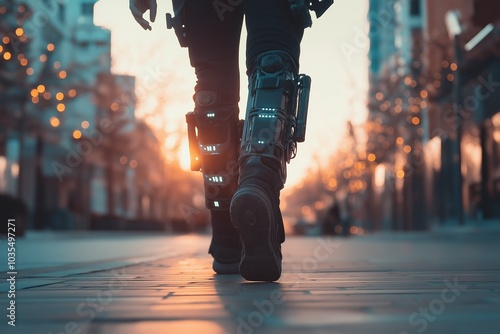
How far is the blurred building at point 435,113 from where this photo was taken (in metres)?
26.6

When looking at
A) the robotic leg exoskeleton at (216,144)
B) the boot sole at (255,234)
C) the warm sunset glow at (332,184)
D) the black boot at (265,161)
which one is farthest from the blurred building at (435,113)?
the boot sole at (255,234)

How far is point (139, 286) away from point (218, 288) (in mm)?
251

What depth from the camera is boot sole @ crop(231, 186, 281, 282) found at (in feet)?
8.94

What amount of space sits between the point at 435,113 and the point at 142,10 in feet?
116

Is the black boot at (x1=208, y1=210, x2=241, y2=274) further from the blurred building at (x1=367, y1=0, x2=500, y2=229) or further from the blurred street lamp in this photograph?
the blurred building at (x1=367, y1=0, x2=500, y2=229)

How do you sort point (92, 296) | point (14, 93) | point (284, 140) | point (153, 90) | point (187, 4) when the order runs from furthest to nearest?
point (153, 90) → point (14, 93) → point (187, 4) → point (284, 140) → point (92, 296)

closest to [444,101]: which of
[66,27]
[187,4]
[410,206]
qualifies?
[410,206]

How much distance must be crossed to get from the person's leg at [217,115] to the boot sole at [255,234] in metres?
0.68

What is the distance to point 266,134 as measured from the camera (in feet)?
9.77

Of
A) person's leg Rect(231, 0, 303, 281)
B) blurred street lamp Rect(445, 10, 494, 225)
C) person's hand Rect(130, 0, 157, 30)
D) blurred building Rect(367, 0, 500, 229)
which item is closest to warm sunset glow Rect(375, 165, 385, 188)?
blurred building Rect(367, 0, 500, 229)

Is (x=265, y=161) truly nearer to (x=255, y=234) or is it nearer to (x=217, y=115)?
(x=255, y=234)

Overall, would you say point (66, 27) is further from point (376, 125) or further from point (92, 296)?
point (92, 296)

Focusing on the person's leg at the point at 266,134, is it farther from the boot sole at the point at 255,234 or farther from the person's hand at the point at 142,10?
the person's hand at the point at 142,10

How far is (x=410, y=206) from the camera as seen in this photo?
4378 centimetres
